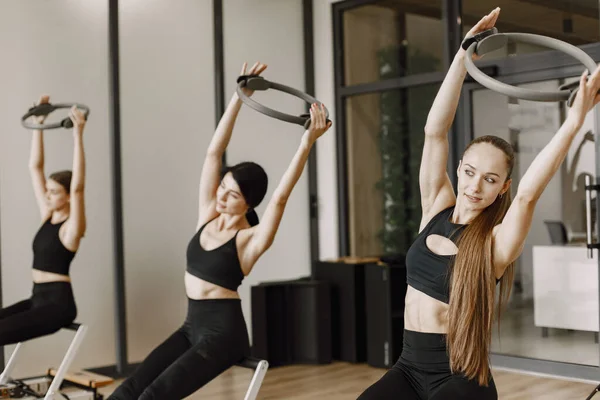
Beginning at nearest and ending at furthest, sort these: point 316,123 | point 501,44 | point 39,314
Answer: point 501,44
point 316,123
point 39,314

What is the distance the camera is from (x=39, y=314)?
4.11 meters

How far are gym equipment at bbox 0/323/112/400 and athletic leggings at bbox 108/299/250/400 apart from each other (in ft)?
3.22

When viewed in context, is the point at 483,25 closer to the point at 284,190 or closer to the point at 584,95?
the point at 584,95

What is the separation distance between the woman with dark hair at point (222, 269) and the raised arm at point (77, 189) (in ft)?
3.46

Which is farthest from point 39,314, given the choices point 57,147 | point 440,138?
point 440,138

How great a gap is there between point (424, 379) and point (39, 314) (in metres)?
2.45

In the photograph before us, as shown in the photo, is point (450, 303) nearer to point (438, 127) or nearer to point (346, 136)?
point (438, 127)

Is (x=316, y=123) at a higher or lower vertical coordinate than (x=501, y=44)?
lower

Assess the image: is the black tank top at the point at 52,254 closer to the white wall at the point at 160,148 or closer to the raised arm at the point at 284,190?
the white wall at the point at 160,148

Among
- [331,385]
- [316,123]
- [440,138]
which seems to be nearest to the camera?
[440,138]

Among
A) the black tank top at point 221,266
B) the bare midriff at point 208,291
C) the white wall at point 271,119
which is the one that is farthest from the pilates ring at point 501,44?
the white wall at point 271,119

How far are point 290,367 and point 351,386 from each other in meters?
0.80

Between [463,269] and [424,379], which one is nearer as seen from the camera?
[463,269]

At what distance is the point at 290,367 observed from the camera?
5.55 m
